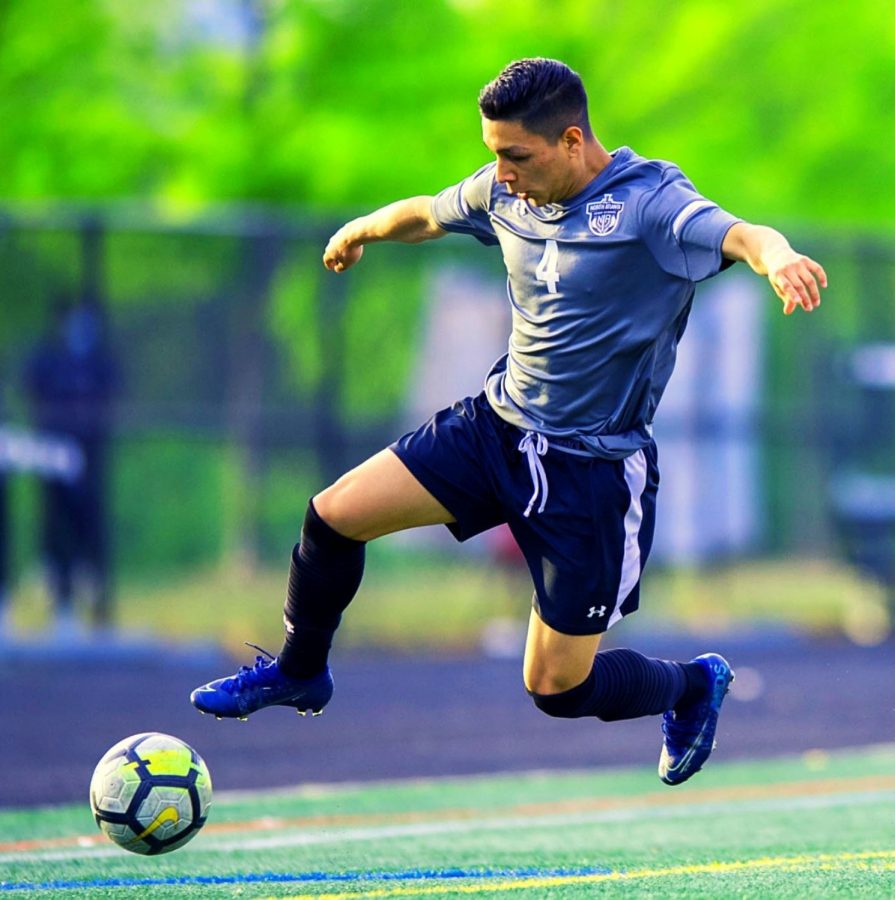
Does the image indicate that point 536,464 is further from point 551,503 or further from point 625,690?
point 625,690

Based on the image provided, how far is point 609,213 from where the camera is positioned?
18.6 feet

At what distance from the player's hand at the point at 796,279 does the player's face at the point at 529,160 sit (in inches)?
40.5

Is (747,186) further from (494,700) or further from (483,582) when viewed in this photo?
(494,700)

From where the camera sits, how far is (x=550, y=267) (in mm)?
5805

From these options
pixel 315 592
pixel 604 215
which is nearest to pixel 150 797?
pixel 315 592

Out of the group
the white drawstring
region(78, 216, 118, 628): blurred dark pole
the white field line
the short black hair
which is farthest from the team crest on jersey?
region(78, 216, 118, 628): blurred dark pole

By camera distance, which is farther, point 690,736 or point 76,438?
point 76,438

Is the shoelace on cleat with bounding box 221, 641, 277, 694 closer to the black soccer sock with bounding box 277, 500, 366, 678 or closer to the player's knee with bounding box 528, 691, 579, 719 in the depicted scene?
the black soccer sock with bounding box 277, 500, 366, 678

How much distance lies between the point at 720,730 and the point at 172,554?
5571mm

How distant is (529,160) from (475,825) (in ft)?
11.8

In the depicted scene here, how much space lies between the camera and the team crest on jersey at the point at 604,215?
18.5 ft

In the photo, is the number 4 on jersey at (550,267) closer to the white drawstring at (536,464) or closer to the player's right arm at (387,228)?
the white drawstring at (536,464)

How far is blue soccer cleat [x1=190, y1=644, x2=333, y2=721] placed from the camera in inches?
241

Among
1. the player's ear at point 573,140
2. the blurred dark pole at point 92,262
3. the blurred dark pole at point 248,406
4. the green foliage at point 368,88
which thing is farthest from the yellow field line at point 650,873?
the green foliage at point 368,88
